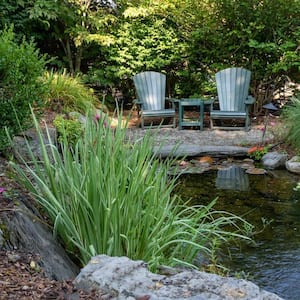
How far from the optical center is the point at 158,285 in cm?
135

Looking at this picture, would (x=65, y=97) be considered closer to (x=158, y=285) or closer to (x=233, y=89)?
(x=233, y=89)

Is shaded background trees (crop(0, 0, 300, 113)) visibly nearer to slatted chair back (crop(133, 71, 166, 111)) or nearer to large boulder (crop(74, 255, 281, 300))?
slatted chair back (crop(133, 71, 166, 111))

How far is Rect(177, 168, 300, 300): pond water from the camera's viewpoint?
8.79 ft

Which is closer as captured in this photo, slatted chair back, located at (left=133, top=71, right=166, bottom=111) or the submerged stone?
the submerged stone

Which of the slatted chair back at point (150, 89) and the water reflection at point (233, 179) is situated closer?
the water reflection at point (233, 179)

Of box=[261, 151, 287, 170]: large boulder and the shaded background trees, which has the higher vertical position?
the shaded background trees

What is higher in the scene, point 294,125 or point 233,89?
point 233,89

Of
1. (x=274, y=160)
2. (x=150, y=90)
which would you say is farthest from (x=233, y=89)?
(x=274, y=160)

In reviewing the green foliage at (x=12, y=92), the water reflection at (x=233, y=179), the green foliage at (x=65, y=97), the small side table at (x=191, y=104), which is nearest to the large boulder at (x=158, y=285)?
the green foliage at (x=12, y=92)

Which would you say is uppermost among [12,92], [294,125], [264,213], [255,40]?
[255,40]

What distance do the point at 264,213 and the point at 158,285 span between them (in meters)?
2.53

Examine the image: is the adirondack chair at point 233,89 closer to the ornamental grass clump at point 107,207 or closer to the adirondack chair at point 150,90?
the adirondack chair at point 150,90

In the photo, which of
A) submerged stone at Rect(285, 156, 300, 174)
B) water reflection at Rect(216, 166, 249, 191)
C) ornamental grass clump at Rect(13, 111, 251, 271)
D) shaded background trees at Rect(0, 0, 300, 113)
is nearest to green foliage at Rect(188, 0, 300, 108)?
shaded background trees at Rect(0, 0, 300, 113)

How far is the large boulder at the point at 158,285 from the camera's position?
130 cm
